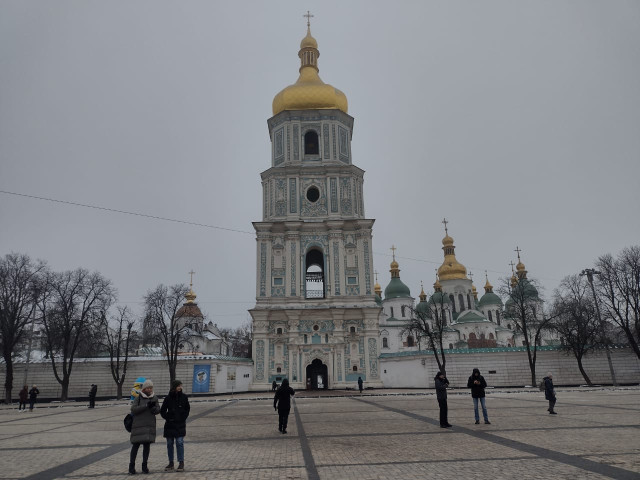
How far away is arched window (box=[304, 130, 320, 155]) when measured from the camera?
1850 inches

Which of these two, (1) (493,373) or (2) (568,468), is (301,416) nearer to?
(2) (568,468)

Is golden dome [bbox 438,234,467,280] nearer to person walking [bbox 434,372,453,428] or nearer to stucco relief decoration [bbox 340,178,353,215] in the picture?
stucco relief decoration [bbox 340,178,353,215]

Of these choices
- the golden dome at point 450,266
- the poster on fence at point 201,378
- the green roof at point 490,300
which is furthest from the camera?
the golden dome at point 450,266

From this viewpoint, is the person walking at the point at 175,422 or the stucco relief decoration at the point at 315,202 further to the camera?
the stucco relief decoration at the point at 315,202

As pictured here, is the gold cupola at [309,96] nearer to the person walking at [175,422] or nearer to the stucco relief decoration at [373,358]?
the stucco relief decoration at [373,358]

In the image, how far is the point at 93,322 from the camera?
36281 millimetres

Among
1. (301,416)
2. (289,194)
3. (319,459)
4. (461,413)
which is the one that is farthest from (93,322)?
(319,459)

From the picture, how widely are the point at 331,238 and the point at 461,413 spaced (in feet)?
92.4

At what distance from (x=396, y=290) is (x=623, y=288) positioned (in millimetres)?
42607

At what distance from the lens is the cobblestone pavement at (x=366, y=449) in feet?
22.8

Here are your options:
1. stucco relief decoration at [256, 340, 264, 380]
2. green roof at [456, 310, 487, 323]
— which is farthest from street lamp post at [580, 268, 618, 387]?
green roof at [456, 310, 487, 323]

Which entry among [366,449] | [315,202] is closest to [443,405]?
[366,449]

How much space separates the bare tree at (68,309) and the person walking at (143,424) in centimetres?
2960

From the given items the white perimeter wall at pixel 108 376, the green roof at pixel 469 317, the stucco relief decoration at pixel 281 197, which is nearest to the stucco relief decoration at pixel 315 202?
the stucco relief decoration at pixel 281 197
